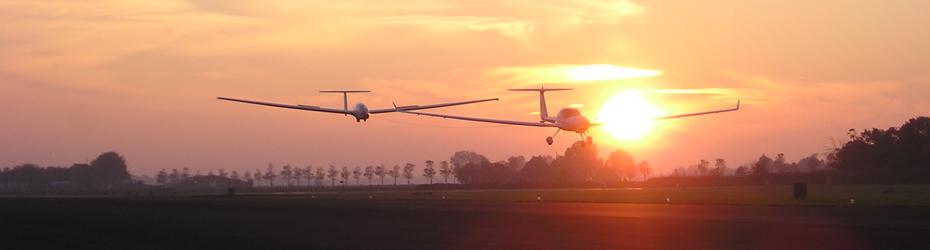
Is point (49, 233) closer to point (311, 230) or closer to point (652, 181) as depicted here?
point (311, 230)

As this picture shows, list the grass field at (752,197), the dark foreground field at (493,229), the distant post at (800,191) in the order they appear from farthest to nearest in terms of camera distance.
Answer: the distant post at (800,191) → the grass field at (752,197) → the dark foreground field at (493,229)

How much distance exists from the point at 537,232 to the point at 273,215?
22897 millimetres

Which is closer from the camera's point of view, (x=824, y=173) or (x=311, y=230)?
(x=311, y=230)

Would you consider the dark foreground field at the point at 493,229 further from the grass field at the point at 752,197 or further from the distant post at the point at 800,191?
the distant post at the point at 800,191

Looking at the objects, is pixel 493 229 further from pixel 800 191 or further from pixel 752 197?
pixel 800 191

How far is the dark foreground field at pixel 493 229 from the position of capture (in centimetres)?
3438

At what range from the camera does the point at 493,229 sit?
41625mm

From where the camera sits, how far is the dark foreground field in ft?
113

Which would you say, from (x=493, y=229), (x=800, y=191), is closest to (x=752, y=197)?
(x=800, y=191)

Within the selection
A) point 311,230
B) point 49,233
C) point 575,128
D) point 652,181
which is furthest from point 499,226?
point 652,181

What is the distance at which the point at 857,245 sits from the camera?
32750 mm

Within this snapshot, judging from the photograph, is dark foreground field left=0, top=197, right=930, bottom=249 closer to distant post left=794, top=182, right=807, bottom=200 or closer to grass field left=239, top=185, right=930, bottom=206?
grass field left=239, top=185, right=930, bottom=206

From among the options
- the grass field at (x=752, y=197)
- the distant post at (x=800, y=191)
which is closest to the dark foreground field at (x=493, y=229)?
the grass field at (x=752, y=197)

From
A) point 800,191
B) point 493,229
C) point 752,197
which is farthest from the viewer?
point 752,197
